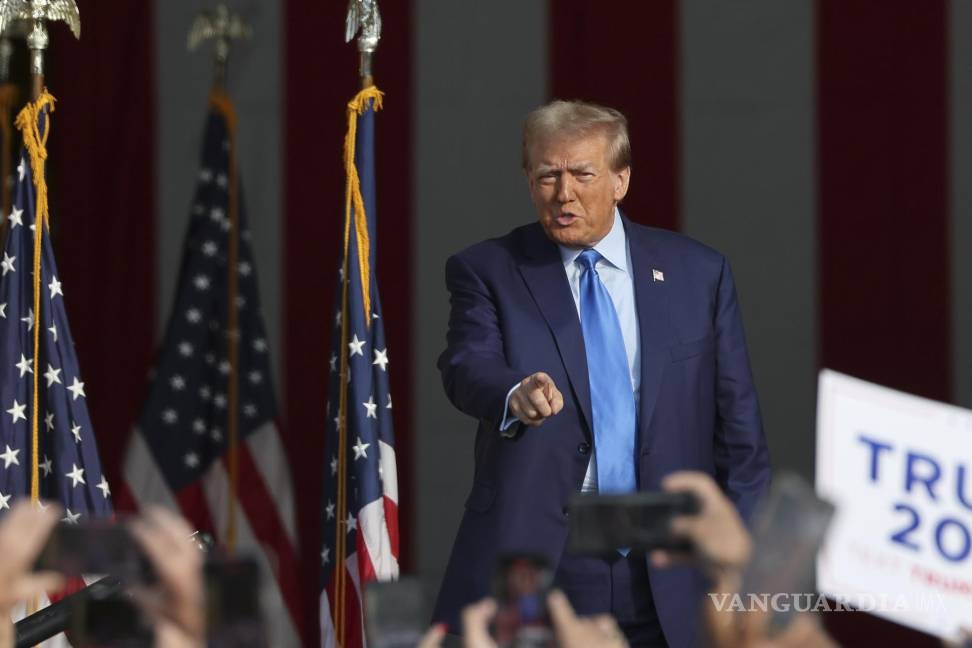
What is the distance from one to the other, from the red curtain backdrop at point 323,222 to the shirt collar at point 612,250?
1.62 metres

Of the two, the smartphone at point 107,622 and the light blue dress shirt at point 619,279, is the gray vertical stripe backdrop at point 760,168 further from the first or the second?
the smartphone at point 107,622

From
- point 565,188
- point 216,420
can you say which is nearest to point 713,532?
point 565,188

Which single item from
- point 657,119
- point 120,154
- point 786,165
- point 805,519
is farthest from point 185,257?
point 805,519

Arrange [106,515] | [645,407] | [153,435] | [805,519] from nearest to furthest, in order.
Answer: [805,519] → [645,407] → [106,515] → [153,435]

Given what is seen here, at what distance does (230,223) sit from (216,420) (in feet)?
1.70

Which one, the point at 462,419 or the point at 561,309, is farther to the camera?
the point at 462,419

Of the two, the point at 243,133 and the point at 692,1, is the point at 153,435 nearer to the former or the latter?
the point at 243,133

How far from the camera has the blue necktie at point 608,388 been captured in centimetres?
314

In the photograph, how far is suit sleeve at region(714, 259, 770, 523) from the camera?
10.5ft

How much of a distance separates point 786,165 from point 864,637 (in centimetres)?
130

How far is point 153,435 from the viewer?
460cm

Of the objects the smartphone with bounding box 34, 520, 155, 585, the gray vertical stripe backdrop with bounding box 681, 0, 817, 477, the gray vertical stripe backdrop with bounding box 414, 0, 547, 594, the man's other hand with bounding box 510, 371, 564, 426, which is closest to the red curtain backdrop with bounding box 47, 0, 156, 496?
the gray vertical stripe backdrop with bounding box 414, 0, 547, 594

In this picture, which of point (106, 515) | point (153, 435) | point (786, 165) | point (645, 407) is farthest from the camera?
point (786, 165)

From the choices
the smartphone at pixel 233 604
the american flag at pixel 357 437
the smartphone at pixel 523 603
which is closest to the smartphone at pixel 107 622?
the smartphone at pixel 233 604
